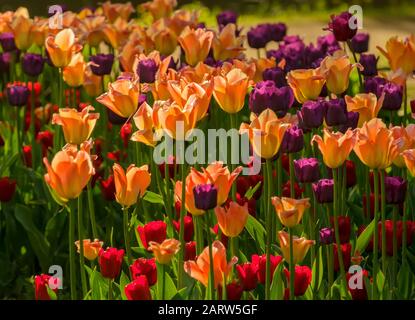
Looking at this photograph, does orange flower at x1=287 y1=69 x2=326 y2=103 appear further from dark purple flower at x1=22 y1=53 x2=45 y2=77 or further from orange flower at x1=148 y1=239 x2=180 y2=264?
dark purple flower at x1=22 y1=53 x2=45 y2=77

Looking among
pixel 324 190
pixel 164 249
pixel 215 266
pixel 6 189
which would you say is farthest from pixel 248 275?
pixel 6 189

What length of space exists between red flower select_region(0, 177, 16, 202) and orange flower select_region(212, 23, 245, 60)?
1020 millimetres

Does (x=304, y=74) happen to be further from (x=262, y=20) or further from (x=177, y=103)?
(x=262, y=20)

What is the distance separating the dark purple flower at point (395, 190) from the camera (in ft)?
9.46

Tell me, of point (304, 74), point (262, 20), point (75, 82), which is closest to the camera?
point (304, 74)

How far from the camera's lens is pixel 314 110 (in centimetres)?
306

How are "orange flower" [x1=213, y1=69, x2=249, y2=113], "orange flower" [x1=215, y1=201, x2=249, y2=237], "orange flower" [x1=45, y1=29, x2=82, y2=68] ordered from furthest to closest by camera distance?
"orange flower" [x1=45, y1=29, x2=82, y2=68]
"orange flower" [x1=213, y1=69, x2=249, y2=113]
"orange flower" [x1=215, y1=201, x2=249, y2=237]

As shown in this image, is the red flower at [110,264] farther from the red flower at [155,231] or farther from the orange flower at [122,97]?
the orange flower at [122,97]

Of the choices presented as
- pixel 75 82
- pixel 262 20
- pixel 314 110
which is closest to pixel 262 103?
pixel 314 110

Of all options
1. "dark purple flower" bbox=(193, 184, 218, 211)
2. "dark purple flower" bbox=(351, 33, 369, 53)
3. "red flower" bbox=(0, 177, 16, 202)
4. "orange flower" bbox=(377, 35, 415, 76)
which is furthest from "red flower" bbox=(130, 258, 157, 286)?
"dark purple flower" bbox=(351, 33, 369, 53)

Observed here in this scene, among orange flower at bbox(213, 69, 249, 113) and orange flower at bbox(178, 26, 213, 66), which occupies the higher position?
orange flower at bbox(178, 26, 213, 66)

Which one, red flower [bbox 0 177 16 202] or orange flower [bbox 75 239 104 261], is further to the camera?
red flower [bbox 0 177 16 202]

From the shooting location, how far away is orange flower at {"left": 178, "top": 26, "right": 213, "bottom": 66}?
3895 mm

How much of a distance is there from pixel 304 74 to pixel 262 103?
0.74 ft
